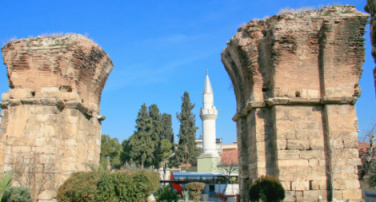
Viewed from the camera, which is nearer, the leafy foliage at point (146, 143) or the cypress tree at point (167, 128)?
the leafy foliage at point (146, 143)

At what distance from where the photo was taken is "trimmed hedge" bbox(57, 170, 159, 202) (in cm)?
838

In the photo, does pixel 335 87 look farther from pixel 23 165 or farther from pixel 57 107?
pixel 23 165

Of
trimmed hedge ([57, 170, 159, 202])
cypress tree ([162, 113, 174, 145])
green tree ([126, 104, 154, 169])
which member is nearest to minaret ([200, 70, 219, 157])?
cypress tree ([162, 113, 174, 145])

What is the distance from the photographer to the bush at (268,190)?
785cm

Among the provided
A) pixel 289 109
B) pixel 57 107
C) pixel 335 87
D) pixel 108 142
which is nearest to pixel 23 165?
pixel 57 107

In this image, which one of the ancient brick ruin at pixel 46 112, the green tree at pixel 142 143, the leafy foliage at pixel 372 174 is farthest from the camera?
the green tree at pixel 142 143

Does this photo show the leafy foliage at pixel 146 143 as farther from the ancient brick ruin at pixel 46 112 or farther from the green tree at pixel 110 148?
the ancient brick ruin at pixel 46 112

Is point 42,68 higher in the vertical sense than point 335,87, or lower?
higher

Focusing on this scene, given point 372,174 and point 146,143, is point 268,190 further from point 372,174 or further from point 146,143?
point 146,143

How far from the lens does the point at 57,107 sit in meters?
9.97

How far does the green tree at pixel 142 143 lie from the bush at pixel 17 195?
26825mm

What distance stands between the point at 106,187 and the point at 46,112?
10.0ft

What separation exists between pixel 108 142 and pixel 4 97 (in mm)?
35752

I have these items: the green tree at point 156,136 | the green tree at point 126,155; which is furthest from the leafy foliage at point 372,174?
the green tree at point 126,155
